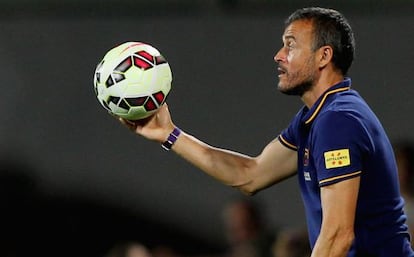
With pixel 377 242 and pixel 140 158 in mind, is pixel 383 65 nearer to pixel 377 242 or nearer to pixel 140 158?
pixel 140 158

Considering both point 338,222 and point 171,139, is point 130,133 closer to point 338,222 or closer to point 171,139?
point 171,139

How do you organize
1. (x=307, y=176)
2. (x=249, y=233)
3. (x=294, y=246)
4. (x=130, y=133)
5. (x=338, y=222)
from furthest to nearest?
1. (x=130, y=133)
2. (x=249, y=233)
3. (x=294, y=246)
4. (x=307, y=176)
5. (x=338, y=222)

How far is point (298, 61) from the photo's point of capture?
14.1 ft

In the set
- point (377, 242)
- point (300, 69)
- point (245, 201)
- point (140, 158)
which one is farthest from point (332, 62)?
point (140, 158)

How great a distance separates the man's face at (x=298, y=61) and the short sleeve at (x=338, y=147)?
277 millimetres

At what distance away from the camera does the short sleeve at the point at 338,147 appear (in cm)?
397

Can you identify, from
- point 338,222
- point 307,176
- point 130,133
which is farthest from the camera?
point 130,133

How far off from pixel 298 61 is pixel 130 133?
3679 millimetres

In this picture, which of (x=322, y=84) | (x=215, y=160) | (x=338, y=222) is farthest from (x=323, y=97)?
(x=215, y=160)

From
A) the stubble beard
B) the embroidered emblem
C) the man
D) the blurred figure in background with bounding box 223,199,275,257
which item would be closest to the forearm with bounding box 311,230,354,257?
the man

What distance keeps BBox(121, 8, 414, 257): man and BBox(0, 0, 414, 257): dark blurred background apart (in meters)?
3.12

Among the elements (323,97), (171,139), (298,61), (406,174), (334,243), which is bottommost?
(406,174)

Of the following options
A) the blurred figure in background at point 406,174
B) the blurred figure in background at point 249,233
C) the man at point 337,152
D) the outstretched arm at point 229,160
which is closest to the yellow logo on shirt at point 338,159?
the man at point 337,152

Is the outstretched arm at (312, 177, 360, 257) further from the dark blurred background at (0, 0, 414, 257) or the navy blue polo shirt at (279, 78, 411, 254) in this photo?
the dark blurred background at (0, 0, 414, 257)
